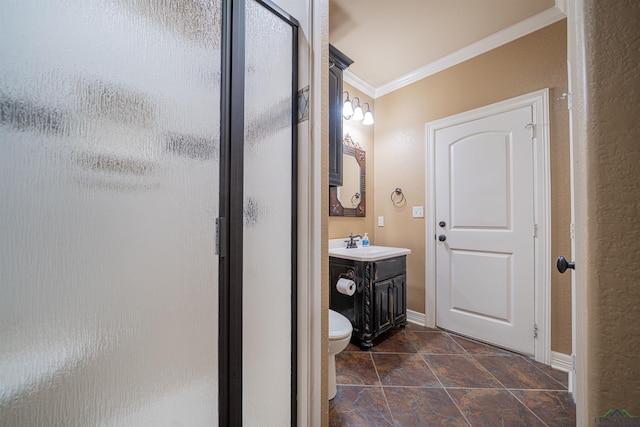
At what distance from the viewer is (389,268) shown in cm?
218

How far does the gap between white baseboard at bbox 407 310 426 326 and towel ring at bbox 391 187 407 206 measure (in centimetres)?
114

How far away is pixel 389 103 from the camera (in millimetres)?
2838

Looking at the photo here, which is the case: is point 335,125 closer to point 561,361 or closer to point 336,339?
point 336,339

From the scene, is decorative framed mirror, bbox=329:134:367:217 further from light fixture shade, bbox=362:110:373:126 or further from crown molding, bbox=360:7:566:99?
crown molding, bbox=360:7:566:99

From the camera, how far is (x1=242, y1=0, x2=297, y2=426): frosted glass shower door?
811 millimetres

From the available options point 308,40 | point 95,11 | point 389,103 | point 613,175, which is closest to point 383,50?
point 389,103

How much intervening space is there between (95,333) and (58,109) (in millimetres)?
499

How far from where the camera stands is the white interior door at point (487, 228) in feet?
6.46

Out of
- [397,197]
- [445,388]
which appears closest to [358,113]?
[397,197]

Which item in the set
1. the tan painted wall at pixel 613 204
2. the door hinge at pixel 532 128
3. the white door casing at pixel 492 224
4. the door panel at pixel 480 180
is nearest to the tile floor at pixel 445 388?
the white door casing at pixel 492 224

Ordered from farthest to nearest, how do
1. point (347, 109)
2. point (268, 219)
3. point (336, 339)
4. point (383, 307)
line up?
1. point (347, 109)
2. point (383, 307)
3. point (336, 339)
4. point (268, 219)

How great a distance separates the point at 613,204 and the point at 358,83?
2766 mm

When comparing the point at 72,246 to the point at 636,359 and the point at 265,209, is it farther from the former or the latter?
the point at 636,359

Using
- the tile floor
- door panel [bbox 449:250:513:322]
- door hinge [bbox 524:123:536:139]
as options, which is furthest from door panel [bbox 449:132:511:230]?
the tile floor
